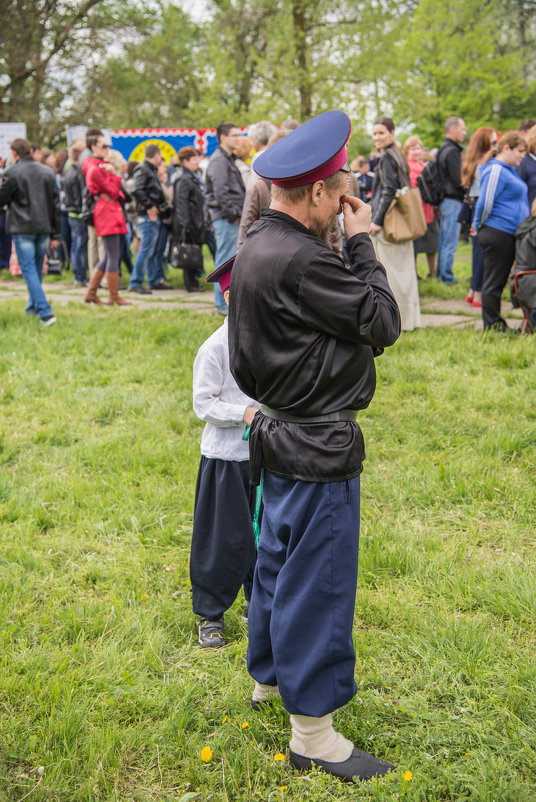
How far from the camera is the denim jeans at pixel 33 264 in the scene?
8984 mm

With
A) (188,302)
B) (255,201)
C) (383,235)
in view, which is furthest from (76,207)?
(255,201)

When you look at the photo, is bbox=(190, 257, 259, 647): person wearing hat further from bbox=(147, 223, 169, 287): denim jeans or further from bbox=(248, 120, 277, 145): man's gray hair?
bbox=(147, 223, 169, 287): denim jeans

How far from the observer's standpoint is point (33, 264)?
30.3ft

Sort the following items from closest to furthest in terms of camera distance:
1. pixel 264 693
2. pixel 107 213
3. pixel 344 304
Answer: pixel 344 304
pixel 264 693
pixel 107 213

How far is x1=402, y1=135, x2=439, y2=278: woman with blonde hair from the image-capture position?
11.2 metres

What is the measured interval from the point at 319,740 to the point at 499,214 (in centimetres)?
608

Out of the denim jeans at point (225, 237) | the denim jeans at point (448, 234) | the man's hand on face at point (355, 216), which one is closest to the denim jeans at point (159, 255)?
the denim jeans at point (225, 237)

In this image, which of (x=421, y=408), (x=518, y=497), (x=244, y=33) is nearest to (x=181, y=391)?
(x=421, y=408)

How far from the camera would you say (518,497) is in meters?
4.33

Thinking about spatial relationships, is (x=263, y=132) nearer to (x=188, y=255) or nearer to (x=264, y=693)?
(x=188, y=255)

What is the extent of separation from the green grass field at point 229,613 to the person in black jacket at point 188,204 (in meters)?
5.23

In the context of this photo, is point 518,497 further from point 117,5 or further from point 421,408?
point 117,5

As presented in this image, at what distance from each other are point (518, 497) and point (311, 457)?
93.1 inches

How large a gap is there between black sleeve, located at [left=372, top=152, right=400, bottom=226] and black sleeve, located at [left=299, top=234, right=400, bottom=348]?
215 inches
